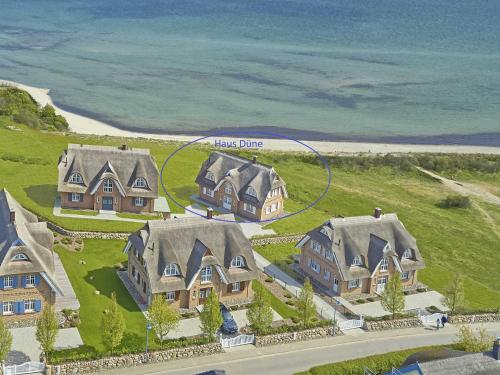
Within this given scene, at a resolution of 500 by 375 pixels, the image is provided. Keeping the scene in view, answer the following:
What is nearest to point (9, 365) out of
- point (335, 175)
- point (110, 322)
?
point (110, 322)

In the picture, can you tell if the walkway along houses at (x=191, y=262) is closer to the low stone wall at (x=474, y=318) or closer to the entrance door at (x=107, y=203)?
the entrance door at (x=107, y=203)

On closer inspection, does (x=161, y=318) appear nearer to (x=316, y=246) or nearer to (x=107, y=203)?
(x=316, y=246)

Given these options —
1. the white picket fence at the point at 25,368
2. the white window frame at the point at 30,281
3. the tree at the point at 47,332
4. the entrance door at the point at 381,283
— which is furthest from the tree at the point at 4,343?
the entrance door at the point at 381,283

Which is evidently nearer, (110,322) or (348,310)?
(110,322)

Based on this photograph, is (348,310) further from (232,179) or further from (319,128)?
(319,128)

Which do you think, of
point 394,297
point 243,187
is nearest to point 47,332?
point 394,297
